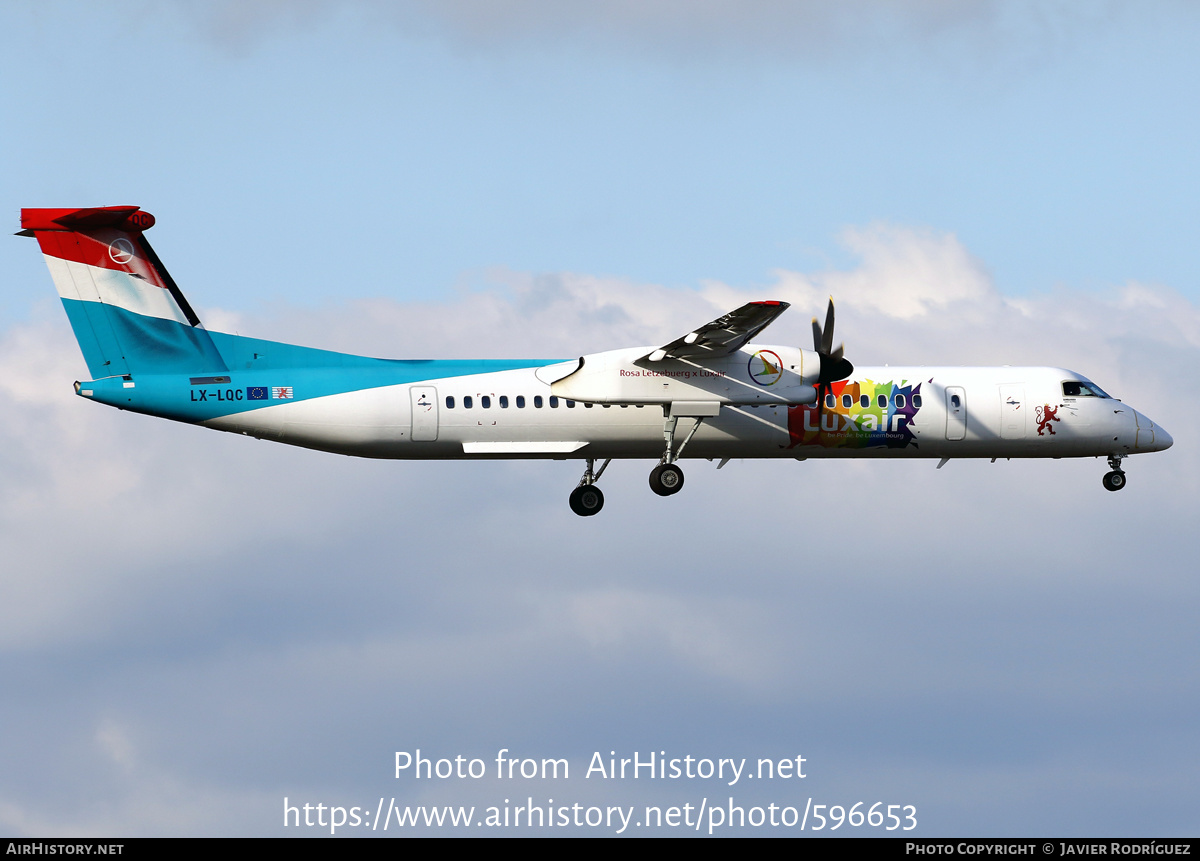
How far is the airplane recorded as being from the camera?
108 ft

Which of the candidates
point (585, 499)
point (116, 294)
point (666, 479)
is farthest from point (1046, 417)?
point (116, 294)

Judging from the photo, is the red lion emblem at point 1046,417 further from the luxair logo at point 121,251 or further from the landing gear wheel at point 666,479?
the luxair logo at point 121,251

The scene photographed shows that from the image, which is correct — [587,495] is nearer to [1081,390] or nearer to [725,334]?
[725,334]

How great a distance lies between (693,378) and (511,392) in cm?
392

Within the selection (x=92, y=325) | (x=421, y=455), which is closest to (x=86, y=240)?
(x=92, y=325)

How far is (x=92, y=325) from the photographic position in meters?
33.1

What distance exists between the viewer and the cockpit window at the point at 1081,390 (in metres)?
37.2

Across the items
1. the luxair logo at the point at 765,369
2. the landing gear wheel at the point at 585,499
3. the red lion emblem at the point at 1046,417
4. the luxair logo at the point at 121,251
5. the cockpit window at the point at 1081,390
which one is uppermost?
the luxair logo at the point at 121,251

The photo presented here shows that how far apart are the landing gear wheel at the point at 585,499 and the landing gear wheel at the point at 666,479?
143 cm

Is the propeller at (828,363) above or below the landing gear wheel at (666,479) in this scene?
above

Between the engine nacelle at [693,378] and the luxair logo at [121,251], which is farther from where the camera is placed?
the engine nacelle at [693,378]

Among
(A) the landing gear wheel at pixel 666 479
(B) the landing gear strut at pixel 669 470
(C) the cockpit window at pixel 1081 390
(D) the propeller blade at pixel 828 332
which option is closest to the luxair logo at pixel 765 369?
(D) the propeller blade at pixel 828 332
